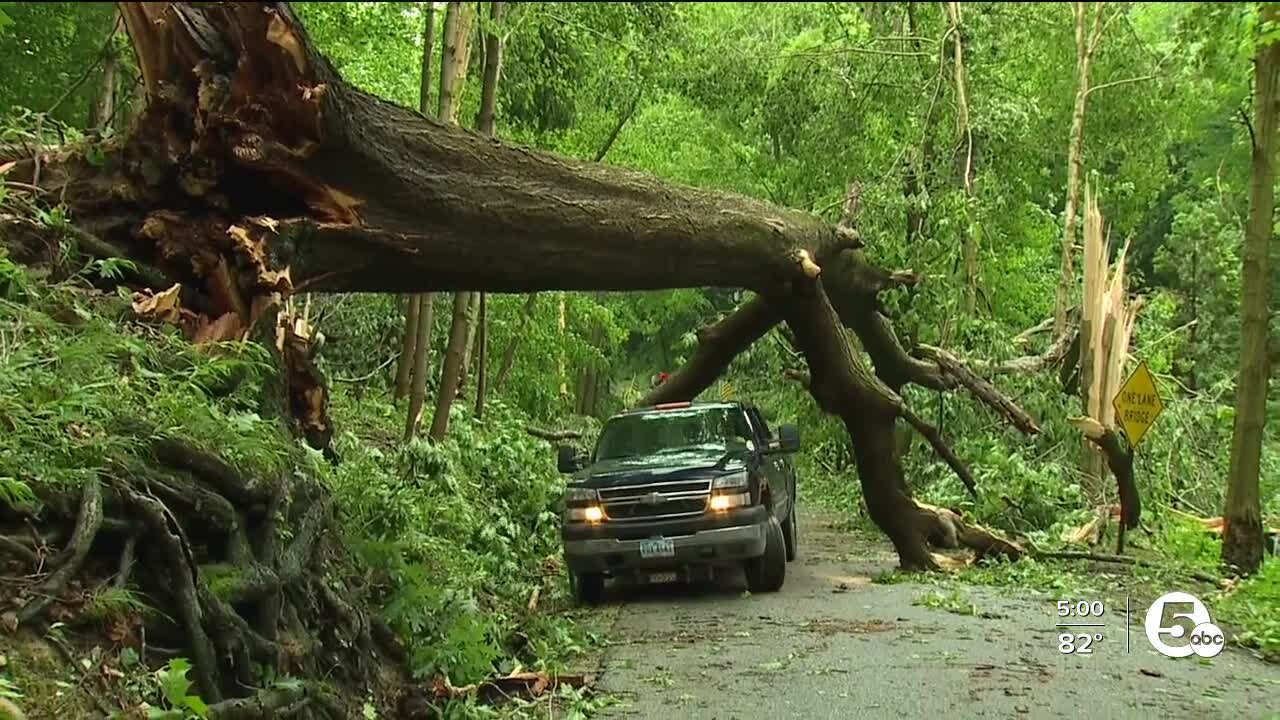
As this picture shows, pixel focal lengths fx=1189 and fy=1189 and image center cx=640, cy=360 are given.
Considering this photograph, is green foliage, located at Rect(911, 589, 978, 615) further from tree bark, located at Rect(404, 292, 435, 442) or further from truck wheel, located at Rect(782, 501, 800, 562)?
tree bark, located at Rect(404, 292, 435, 442)

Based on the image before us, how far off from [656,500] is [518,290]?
8.06 feet

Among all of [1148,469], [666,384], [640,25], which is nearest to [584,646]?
[666,384]

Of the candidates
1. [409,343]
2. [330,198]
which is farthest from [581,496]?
[409,343]

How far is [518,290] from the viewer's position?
30.3 feet

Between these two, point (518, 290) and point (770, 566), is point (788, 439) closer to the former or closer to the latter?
point (770, 566)

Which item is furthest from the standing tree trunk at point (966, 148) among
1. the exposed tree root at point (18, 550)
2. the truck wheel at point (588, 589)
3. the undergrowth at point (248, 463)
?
the exposed tree root at point (18, 550)

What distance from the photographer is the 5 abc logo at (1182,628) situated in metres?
8.62

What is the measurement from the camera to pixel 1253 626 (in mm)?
9344

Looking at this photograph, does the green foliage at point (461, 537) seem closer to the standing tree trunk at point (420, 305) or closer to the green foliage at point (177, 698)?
the standing tree trunk at point (420, 305)

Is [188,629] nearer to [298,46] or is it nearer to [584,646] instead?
[298,46]

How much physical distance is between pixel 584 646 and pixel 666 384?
23.3 feet

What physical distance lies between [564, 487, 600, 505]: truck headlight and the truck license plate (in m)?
0.62

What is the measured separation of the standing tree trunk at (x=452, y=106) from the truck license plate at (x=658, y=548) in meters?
3.78

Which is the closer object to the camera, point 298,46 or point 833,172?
point 298,46
